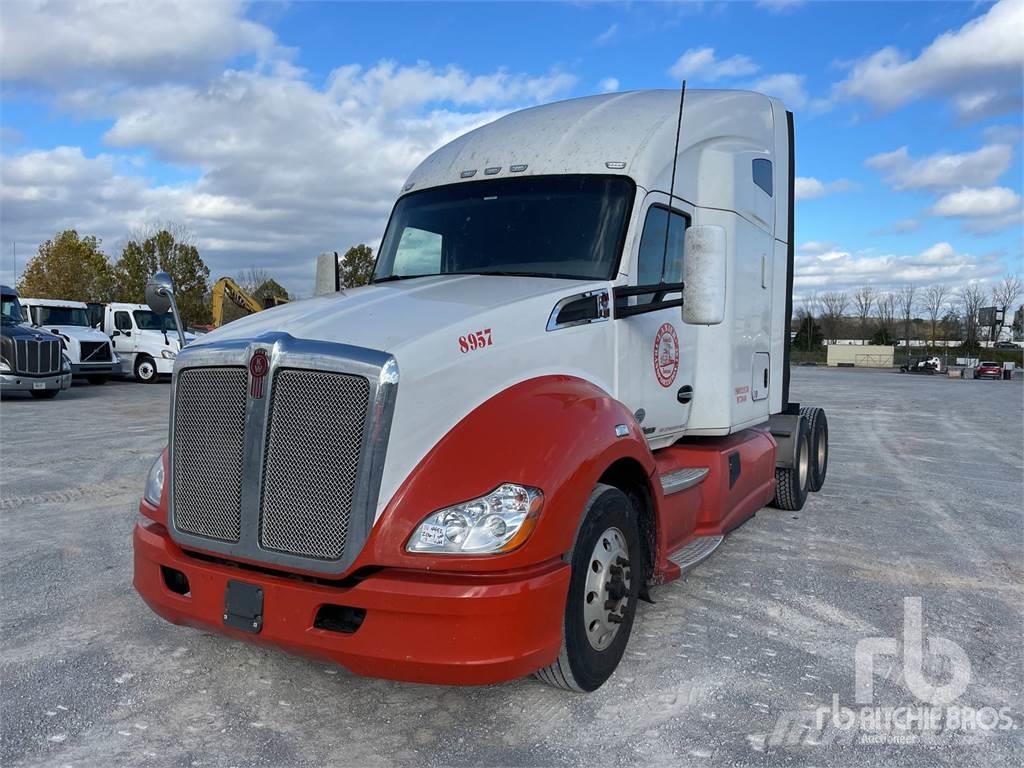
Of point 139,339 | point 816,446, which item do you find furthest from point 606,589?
point 139,339

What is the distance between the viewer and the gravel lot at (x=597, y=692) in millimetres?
3266

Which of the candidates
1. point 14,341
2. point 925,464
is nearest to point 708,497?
point 925,464

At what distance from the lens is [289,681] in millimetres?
3846

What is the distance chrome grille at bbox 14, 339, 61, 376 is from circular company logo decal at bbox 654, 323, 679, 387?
1631cm

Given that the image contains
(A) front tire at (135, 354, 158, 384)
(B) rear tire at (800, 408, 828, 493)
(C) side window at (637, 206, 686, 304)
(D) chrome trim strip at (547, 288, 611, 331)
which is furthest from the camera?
(A) front tire at (135, 354, 158, 384)

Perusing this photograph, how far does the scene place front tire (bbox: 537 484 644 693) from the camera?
11.5 feet

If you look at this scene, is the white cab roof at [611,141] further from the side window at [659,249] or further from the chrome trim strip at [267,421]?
the chrome trim strip at [267,421]

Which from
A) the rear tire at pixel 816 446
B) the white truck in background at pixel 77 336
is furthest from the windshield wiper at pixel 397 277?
the white truck in background at pixel 77 336

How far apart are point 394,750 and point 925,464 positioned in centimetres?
991

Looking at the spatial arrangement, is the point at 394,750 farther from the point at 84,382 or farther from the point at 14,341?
the point at 84,382

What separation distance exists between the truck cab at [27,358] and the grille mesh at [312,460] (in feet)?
54.2

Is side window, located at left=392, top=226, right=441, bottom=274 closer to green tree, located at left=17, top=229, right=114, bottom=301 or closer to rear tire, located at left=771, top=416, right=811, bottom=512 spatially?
rear tire, located at left=771, top=416, right=811, bottom=512

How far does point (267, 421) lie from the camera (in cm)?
336
